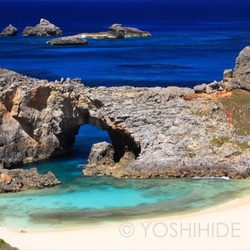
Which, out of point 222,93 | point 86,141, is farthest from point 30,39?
point 222,93

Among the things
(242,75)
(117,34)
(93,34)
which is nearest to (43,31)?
(93,34)

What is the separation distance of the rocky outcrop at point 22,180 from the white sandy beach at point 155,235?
7.17m

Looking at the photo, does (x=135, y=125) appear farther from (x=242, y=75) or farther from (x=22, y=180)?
(x=242, y=75)

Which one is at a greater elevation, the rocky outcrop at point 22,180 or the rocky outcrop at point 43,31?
the rocky outcrop at point 43,31

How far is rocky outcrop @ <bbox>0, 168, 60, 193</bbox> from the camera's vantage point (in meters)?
42.0

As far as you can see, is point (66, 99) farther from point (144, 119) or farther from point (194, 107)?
point (194, 107)

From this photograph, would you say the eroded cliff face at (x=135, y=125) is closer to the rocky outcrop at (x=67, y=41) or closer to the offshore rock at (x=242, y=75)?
the offshore rock at (x=242, y=75)

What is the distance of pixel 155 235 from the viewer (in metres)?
34.0

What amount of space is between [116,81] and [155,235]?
176 feet

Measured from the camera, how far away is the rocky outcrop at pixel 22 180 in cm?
4197

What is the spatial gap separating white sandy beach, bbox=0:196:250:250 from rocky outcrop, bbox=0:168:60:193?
7.17 meters

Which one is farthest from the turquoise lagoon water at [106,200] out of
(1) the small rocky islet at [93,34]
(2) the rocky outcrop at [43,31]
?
(2) the rocky outcrop at [43,31]

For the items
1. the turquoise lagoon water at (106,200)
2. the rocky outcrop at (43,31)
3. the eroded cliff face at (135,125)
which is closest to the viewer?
the turquoise lagoon water at (106,200)

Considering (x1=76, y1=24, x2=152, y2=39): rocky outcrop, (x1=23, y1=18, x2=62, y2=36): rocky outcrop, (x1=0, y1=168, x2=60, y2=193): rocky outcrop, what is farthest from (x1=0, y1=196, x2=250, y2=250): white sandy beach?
(x1=23, y1=18, x2=62, y2=36): rocky outcrop
